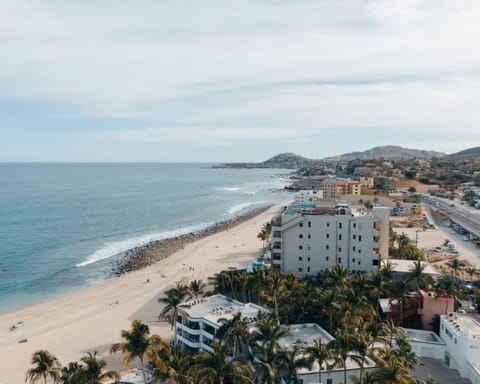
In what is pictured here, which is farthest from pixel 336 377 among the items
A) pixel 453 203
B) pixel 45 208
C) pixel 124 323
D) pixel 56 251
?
pixel 45 208

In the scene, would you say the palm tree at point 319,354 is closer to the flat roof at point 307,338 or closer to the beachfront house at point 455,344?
the flat roof at point 307,338

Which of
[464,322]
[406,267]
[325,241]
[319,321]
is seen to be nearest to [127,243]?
[325,241]

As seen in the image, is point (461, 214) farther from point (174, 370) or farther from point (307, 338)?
point (174, 370)

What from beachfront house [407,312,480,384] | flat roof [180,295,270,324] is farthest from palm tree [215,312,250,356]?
beachfront house [407,312,480,384]

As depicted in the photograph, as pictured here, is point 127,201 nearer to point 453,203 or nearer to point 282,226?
point 453,203

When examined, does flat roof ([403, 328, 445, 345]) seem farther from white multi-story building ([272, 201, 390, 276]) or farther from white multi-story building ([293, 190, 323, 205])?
white multi-story building ([293, 190, 323, 205])

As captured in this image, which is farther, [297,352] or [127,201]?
[127,201]
